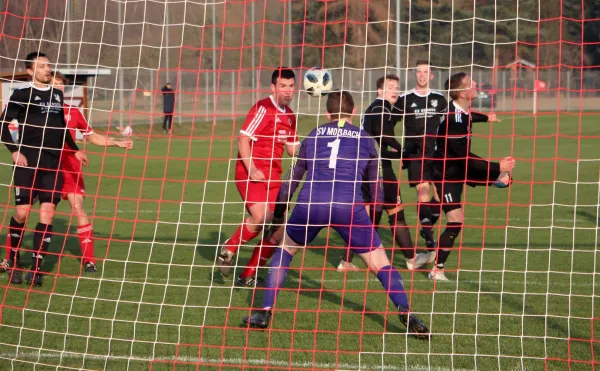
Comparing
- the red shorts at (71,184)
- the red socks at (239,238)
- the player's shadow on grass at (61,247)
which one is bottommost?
the player's shadow on grass at (61,247)

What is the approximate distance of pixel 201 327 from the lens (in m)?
6.94

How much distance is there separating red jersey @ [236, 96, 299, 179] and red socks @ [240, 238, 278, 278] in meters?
0.65

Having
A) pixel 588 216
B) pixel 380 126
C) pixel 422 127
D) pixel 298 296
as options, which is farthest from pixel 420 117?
pixel 588 216

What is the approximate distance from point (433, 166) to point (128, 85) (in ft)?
91.3

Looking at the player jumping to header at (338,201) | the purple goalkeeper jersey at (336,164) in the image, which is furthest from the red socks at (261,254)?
the purple goalkeeper jersey at (336,164)

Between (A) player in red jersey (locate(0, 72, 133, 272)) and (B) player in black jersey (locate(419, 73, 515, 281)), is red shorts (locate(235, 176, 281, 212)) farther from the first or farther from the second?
(B) player in black jersey (locate(419, 73, 515, 281))

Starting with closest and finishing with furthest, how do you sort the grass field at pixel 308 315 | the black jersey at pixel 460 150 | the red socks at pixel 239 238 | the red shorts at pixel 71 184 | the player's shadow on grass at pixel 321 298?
the grass field at pixel 308 315
the player's shadow on grass at pixel 321 298
the black jersey at pixel 460 150
the red socks at pixel 239 238
the red shorts at pixel 71 184

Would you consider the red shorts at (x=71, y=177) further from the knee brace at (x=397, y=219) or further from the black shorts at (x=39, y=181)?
the knee brace at (x=397, y=219)

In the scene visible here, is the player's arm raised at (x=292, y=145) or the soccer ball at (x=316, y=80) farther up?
the soccer ball at (x=316, y=80)

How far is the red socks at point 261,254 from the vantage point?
7926mm

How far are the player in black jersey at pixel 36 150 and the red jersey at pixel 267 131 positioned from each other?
1710mm

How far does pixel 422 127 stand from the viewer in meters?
9.93

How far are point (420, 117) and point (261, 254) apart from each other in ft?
8.88

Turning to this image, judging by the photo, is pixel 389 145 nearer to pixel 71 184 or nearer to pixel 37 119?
pixel 71 184
